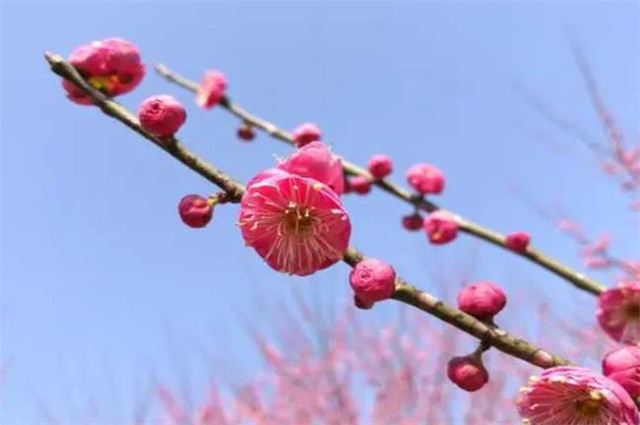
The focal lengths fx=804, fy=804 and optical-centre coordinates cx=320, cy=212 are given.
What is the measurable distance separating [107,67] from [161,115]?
1.12 feet

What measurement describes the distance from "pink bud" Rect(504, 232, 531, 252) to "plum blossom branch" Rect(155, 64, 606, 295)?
0.02 metres

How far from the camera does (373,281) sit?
1330 mm

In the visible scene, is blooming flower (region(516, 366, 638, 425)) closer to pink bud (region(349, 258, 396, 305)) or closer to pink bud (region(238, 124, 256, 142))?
pink bud (region(349, 258, 396, 305))

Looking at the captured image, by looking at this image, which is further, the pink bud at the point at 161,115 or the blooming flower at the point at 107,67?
the blooming flower at the point at 107,67

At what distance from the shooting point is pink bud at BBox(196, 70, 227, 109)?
9.85ft

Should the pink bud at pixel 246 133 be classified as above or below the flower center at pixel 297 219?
above

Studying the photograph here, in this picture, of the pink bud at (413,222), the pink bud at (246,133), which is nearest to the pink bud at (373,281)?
the pink bud at (413,222)

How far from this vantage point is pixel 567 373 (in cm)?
128

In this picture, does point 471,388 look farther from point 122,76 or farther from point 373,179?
point 373,179

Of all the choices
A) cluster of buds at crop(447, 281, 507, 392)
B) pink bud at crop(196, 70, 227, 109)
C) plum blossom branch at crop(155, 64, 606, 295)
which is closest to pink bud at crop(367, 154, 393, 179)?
plum blossom branch at crop(155, 64, 606, 295)

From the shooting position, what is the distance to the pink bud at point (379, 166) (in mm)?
2652

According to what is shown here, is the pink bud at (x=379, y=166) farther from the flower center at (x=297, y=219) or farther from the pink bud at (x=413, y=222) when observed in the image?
the flower center at (x=297, y=219)

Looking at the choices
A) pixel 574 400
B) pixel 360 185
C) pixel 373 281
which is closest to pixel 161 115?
pixel 373 281

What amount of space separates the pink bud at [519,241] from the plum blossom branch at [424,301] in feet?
2.99
